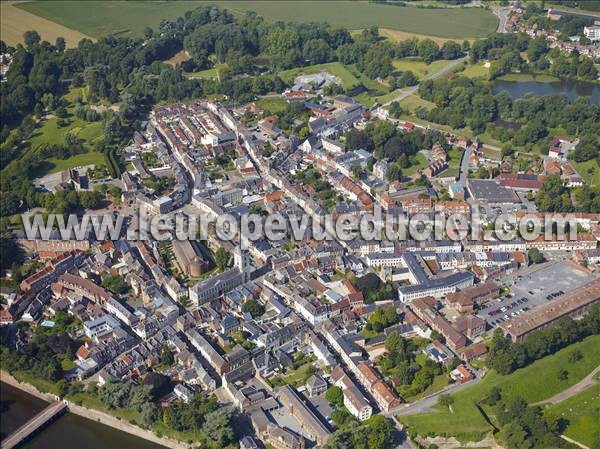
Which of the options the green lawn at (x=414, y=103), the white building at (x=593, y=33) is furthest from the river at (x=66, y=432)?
the white building at (x=593, y=33)

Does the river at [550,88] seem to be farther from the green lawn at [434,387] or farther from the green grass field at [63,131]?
the green lawn at [434,387]

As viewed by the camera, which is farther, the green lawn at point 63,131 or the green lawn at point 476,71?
the green lawn at point 476,71

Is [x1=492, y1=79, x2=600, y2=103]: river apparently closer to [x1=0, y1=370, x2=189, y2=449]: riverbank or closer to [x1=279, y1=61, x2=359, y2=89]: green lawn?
[x1=279, y1=61, x2=359, y2=89]: green lawn

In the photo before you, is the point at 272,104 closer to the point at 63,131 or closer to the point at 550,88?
the point at 63,131

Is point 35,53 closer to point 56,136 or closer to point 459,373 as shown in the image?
point 56,136

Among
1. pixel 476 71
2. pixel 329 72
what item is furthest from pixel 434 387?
pixel 476 71

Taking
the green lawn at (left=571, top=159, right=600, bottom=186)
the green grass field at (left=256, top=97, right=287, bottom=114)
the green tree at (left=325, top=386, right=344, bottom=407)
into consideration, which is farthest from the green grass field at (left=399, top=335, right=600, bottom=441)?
the green grass field at (left=256, top=97, right=287, bottom=114)
